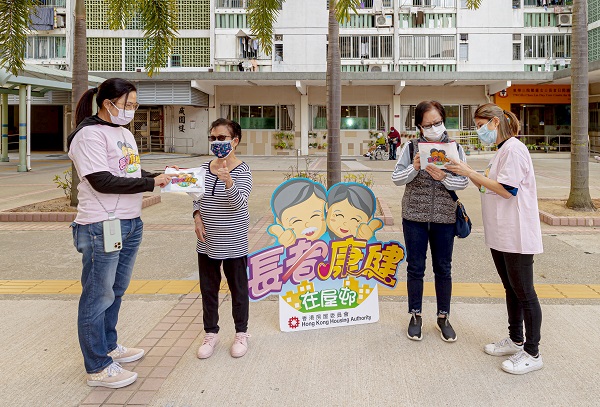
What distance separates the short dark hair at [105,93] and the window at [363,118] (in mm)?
30220

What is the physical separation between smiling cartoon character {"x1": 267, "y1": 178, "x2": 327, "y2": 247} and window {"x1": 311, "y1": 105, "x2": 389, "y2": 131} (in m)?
29.2

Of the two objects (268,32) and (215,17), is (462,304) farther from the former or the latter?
(215,17)

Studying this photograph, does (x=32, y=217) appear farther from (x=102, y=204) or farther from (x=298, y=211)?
(x=102, y=204)

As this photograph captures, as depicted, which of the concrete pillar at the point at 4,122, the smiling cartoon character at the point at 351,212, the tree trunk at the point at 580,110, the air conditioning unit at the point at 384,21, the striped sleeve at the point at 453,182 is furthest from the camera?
the air conditioning unit at the point at 384,21

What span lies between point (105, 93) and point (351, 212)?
2.16 metres

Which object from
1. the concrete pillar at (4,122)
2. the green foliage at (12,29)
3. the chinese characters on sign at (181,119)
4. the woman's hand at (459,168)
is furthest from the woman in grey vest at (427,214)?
the chinese characters on sign at (181,119)

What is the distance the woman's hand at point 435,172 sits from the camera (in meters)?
3.99

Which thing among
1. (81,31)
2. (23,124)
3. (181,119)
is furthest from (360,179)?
(181,119)

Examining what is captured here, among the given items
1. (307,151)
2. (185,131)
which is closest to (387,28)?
(307,151)

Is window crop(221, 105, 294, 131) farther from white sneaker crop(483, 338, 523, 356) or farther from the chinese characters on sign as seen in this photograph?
white sneaker crop(483, 338, 523, 356)

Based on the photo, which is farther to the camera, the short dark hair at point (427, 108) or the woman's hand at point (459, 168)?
the short dark hair at point (427, 108)

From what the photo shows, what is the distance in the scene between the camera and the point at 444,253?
4.25 metres

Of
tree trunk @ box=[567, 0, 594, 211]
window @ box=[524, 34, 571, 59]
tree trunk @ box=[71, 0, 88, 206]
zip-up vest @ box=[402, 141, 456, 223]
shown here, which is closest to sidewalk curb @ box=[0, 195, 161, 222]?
tree trunk @ box=[71, 0, 88, 206]

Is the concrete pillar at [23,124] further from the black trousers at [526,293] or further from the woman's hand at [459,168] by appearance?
the black trousers at [526,293]
